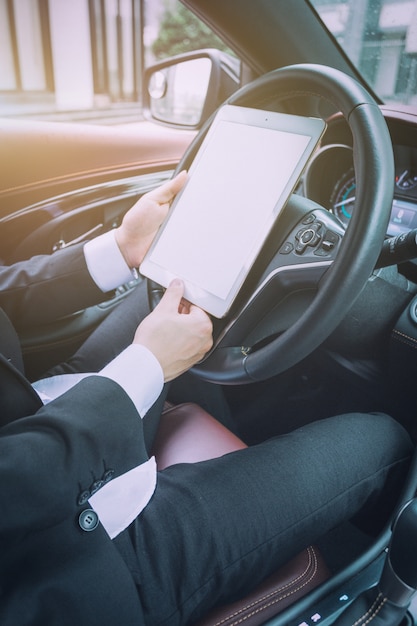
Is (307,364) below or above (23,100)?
below

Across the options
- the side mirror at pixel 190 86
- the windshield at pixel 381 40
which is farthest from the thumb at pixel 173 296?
the side mirror at pixel 190 86

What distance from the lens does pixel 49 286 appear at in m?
1.06

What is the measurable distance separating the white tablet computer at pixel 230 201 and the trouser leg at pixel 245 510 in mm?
229

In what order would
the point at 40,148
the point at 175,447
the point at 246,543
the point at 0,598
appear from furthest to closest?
the point at 40,148
the point at 175,447
the point at 246,543
the point at 0,598

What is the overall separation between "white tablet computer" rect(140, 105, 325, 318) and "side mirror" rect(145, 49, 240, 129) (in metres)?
0.76

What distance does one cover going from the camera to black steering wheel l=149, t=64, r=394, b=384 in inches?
24.9

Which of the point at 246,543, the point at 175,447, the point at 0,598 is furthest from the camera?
the point at 175,447

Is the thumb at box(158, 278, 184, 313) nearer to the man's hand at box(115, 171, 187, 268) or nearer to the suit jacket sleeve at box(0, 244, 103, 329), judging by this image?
the man's hand at box(115, 171, 187, 268)

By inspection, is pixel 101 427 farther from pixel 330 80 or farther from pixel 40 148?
pixel 40 148

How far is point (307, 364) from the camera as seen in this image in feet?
4.09

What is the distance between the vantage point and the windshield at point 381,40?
123 cm

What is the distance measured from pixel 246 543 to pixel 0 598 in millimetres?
287

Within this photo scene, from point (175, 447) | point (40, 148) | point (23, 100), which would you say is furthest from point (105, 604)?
point (23, 100)

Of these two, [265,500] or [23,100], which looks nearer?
[265,500]
